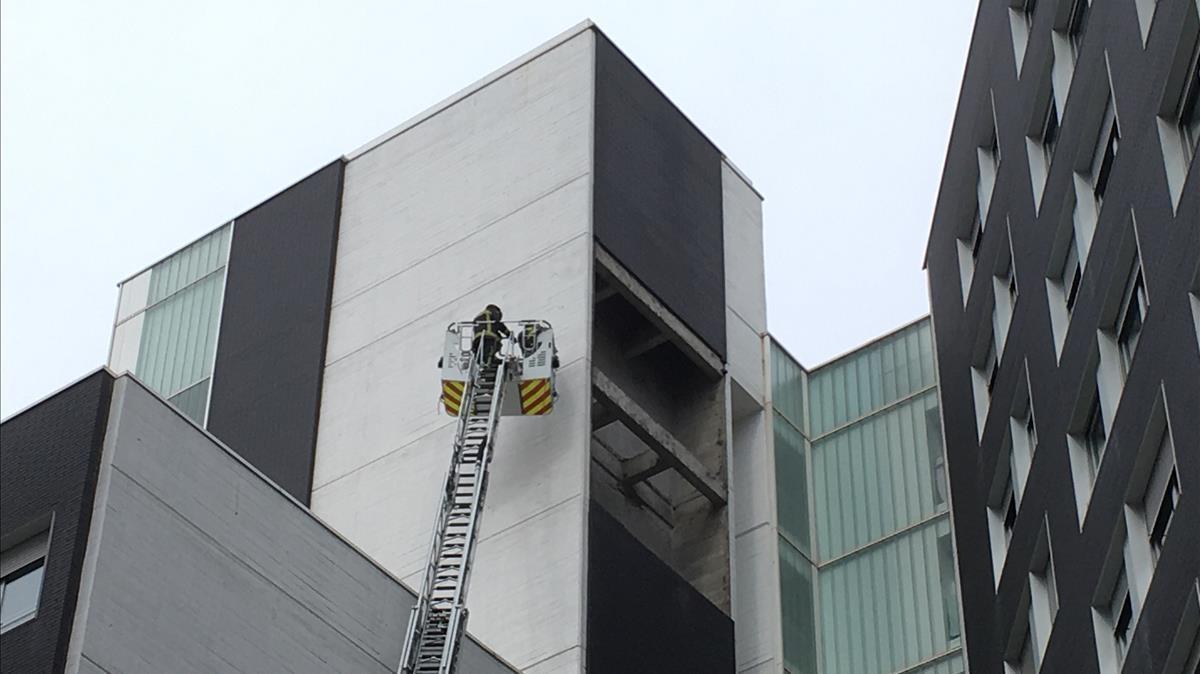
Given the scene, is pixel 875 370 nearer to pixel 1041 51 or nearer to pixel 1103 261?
pixel 1041 51

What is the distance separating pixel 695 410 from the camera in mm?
59094

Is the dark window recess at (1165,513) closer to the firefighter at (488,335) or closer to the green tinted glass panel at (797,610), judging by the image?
the green tinted glass panel at (797,610)

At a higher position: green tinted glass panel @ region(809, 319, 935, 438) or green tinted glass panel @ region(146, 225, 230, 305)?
green tinted glass panel @ region(146, 225, 230, 305)

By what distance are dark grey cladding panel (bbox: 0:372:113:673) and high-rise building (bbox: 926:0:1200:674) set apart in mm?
17649

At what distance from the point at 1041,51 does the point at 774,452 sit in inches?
607

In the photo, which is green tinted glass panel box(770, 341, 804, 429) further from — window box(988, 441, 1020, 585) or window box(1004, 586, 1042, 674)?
window box(1004, 586, 1042, 674)

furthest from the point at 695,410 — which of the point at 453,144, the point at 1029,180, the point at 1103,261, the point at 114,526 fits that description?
the point at 114,526

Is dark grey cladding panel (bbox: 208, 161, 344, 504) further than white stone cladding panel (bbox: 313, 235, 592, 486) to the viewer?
Yes

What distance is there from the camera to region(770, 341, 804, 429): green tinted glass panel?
2415 inches

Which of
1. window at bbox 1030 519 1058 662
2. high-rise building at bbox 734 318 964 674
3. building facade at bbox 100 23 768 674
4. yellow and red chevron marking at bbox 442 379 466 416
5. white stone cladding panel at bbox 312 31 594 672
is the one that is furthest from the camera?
high-rise building at bbox 734 318 964 674

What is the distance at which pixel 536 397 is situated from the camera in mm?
52625

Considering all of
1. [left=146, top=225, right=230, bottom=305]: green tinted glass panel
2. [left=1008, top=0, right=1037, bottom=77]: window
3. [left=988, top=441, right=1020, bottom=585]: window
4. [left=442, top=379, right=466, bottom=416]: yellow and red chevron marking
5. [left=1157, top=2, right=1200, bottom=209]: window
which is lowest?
[left=1157, top=2, right=1200, bottom=209]: window

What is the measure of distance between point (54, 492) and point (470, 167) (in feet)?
77.6

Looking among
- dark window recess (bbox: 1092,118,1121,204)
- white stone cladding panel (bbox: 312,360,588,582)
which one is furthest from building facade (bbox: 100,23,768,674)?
dark window recess (bbox: 1092,118,1121,204)
